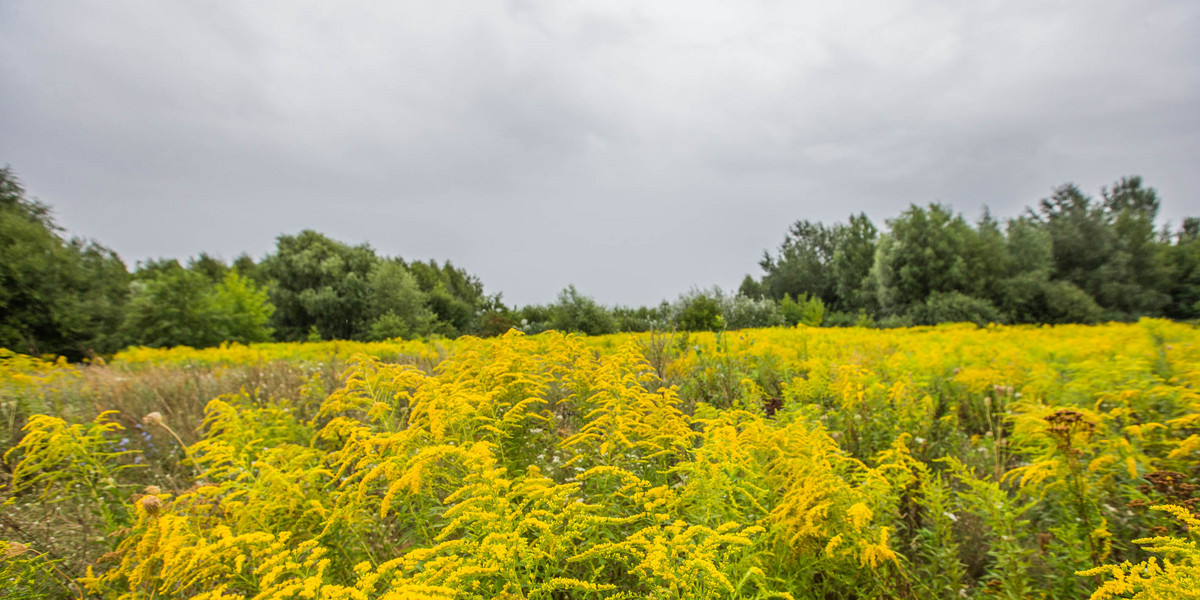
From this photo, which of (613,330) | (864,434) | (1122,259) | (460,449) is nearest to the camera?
(460,449)

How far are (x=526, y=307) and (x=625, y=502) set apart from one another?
20136 mm

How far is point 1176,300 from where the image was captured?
29.0m

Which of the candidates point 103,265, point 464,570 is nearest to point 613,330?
point 464,570

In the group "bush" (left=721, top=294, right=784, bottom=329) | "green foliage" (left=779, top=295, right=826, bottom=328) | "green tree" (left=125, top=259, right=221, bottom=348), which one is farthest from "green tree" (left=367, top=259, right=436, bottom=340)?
"green foliage" (left=779, top=295, right=826, bottom=328)

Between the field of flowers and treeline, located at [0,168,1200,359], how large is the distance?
754 centimetres

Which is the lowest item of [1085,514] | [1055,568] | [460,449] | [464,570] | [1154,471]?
[1055,568]

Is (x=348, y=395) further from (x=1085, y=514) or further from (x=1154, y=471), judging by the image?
(x=1154, y=471)

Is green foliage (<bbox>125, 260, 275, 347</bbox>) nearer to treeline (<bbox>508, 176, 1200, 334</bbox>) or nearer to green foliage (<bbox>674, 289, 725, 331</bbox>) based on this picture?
treeline (<bbox>508, 176, 1200, 334</bbox>)

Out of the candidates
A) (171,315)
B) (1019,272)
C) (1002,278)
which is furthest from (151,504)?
(1019,272)

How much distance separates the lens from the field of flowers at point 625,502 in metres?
1.50

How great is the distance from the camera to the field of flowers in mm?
1498

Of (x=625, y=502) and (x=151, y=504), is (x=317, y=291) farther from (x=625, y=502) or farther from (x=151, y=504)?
(x=625, y=502)

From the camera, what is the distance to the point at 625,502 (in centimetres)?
222

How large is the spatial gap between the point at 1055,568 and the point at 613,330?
13.3 meters
